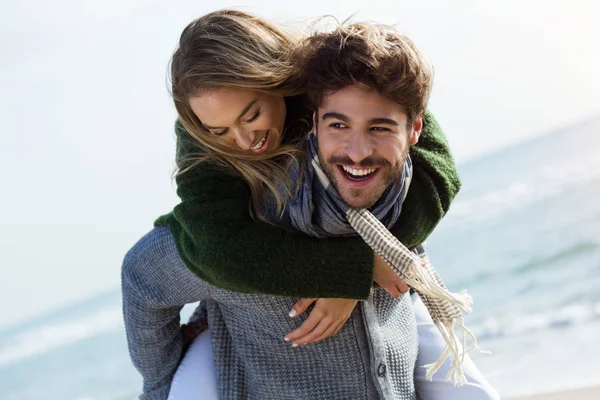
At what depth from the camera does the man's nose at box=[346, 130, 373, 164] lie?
2086 millimetres

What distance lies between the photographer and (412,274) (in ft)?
7.18

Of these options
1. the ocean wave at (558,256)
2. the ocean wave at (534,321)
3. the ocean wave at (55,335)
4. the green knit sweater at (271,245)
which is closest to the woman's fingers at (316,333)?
the green knit sweater at (271,245)

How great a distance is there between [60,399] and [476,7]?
1199 centimetres

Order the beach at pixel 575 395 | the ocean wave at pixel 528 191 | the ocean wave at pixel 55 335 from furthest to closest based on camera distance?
the ocean wave at pixel 528 191 → the ocean wave at pixel 55 335 → the beach at pixel 575 395

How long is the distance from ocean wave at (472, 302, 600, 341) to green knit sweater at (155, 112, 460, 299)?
4.16 m

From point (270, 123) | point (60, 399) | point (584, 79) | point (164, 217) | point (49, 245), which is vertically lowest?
point (164, 217)

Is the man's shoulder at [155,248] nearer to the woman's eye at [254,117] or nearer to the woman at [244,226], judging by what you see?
the woman at [244,226]

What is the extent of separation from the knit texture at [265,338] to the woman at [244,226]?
0.05ft

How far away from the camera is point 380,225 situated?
2.18m

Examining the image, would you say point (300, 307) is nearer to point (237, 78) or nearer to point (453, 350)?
point (453, 350)

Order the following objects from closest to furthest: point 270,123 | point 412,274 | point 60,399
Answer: point 412,274, point 270,123, point 60,399

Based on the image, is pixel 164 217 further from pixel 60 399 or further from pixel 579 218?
pixel 579 218

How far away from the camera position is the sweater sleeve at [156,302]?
8.15 feet

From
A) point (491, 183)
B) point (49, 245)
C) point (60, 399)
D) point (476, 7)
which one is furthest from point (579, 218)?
point (49, 245)
